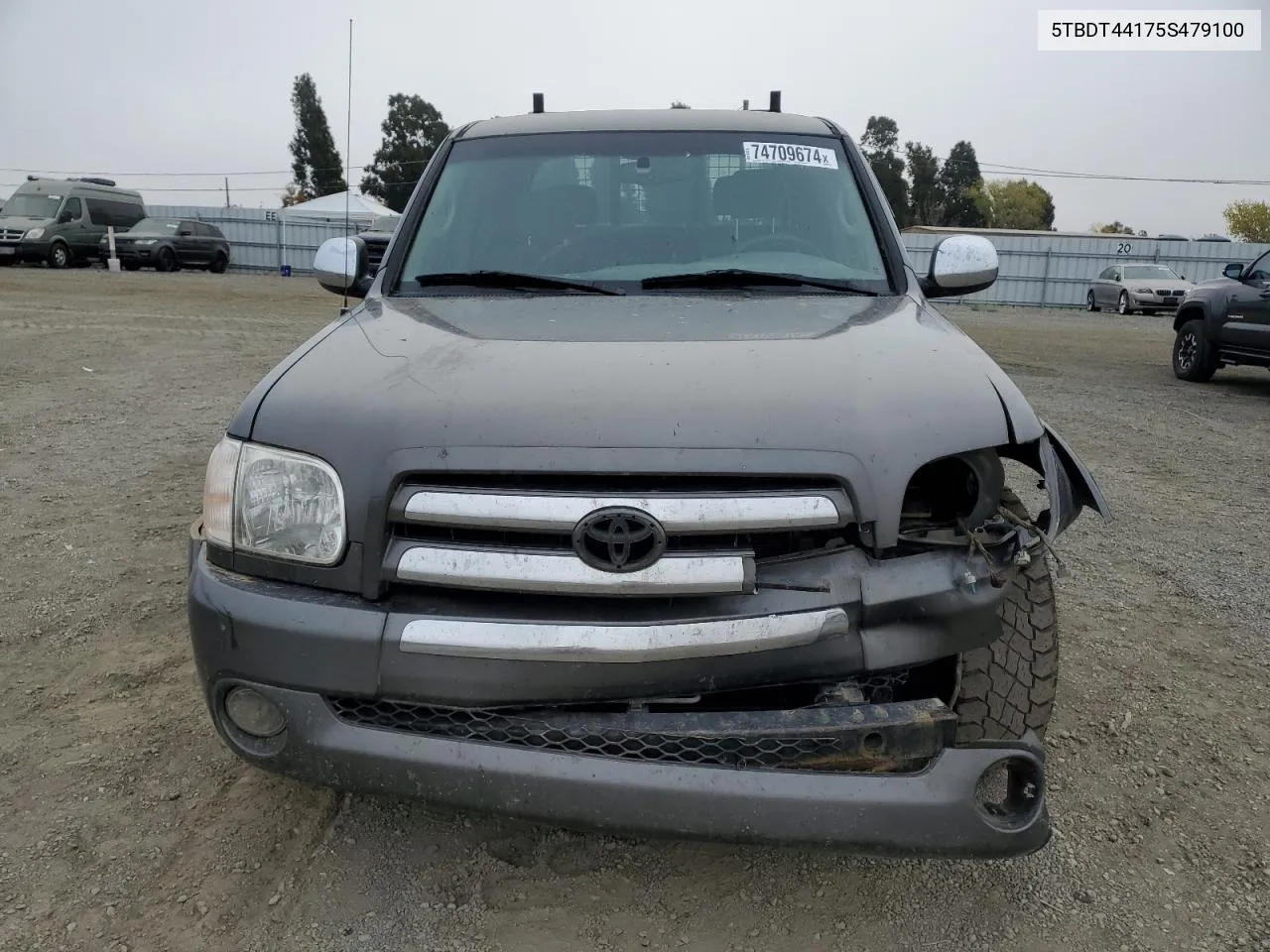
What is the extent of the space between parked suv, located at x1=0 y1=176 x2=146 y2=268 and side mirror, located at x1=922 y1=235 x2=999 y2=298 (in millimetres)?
25007

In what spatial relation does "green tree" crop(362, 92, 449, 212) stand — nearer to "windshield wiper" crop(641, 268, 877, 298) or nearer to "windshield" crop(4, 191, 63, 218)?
"windshield" crop(4, 191, 63, 218)

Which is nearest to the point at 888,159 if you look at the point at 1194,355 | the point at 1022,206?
the point at 1022,206

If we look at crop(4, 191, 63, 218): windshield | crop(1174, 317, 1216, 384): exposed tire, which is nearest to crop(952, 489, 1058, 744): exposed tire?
crop(1174, 317, 1216, 384): exposed tire

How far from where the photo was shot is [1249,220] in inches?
2606

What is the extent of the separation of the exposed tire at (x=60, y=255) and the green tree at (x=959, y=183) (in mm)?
65779

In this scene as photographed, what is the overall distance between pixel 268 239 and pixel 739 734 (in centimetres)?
3152

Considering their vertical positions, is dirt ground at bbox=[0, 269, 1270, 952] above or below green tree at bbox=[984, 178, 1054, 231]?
below

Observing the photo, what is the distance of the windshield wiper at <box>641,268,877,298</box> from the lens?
2715mm

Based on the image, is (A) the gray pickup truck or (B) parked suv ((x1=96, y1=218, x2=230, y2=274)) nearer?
(A) the gray pickup truck

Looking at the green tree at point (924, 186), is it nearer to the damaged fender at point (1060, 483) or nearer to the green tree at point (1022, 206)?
the green tree at point (1022, 206)

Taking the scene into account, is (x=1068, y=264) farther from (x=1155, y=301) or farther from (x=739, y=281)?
(x=739, y=281)

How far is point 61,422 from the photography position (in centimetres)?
631

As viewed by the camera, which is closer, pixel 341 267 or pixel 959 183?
pixel 341 267

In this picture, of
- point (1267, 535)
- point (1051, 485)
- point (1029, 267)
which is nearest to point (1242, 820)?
point (1051, 485)
